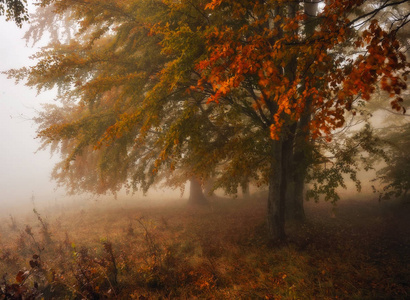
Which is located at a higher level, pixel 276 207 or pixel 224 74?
pixel 224 74

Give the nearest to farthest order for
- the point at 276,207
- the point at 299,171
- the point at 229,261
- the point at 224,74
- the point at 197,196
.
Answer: the point at 224,74
the point at 229,261
the point at 276,207
the point at 299,171
the point at 197,196

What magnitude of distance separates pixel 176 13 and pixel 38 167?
99.1 m

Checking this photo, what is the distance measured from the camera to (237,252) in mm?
6973

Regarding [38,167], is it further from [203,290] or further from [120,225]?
[203,290]

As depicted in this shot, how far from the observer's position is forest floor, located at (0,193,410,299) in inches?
191

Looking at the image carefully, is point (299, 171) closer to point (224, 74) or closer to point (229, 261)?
point (229, 261)

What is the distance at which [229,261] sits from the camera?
21.1ft

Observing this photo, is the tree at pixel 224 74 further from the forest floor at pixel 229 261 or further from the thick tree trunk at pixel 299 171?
the forest floor at pixel 229 261

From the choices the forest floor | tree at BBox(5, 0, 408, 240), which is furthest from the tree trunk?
tree at BBox(5, 0, 408, 240)

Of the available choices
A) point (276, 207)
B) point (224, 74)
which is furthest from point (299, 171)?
point (224, 74)

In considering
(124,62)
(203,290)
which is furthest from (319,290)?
(124,62)

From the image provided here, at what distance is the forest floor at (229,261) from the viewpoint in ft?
15.9

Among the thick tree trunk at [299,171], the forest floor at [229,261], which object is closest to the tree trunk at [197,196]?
the forest floor at [229,261]

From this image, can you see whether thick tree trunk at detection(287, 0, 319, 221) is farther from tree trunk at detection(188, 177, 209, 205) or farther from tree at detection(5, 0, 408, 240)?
tree trunk at detection(188, 177, 209, 205)
